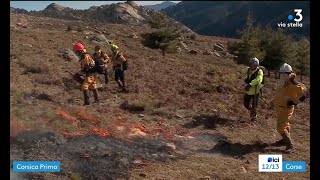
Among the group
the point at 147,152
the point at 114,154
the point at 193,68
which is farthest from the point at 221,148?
the point at 193,68

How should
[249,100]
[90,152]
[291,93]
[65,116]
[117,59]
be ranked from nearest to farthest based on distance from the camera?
[90,152] < [291,93] < [65,116] < [249,100] < [117,59]

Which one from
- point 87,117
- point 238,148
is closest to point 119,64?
point 87,117

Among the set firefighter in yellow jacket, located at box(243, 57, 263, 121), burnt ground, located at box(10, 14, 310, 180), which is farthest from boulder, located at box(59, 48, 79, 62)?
firefighter in yellow jacket, located at box(243, 57, 263, 121)

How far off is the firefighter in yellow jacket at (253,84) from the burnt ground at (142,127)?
48 cm

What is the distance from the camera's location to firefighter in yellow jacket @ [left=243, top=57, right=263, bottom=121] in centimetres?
1224

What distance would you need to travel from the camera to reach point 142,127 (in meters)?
11.1

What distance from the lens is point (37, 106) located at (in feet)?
35.3

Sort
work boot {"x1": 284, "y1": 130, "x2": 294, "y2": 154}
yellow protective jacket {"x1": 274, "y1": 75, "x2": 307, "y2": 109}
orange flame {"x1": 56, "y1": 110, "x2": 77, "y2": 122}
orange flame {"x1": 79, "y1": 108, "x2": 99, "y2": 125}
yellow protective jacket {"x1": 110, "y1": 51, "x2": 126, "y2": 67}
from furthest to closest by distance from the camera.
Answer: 1. yellow protective jacket {"x1": 110, "y1": 51, "x2": 126, "y2": 67}
2. orange flame {"x1": 79, "y1": 108, "x2": 99, "y2": 125}
3. orange flame {"x1": 56, "y1": 110, "x2": 77, "y2": 122}
4. work boot {"x1": 284, "y1": 130, "x2": 294, "y2": 154}
5. yellow protective jacket {"x1": 274, "y1": 75, "x2": 307, "y2": 109}

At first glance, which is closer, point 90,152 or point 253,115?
point 90,152

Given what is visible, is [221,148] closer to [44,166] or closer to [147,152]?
[147,152]

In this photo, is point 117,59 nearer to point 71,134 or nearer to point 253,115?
point 253,115

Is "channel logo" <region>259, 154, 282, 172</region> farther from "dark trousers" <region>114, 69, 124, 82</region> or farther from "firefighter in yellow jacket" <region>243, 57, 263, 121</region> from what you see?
"dark trousers" <region>114, 69, 124, 82</region>
